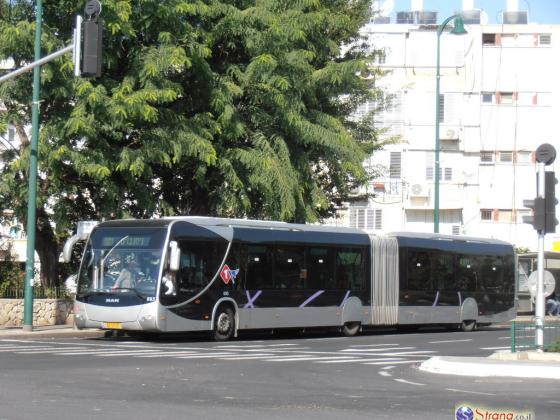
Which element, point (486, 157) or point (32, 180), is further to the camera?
point (486, 157)

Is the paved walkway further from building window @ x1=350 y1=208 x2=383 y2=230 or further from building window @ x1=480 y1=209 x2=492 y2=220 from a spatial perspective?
building window @ x1=350 y1=208 x2=383 y2=230

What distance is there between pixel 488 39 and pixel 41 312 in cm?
3596

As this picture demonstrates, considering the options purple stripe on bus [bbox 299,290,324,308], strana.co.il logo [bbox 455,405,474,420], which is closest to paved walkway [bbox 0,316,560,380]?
strana.co.il logo [bbox 455,405,474,420]

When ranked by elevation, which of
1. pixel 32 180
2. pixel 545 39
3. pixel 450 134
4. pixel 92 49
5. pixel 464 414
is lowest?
pixel 464 414

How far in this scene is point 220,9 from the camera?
110ft

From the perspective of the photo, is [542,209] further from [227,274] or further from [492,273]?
[492,273]

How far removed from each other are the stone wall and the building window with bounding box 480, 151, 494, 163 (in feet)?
107

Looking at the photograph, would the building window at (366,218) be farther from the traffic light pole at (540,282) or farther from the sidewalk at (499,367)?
the sidewalk at (499,367)

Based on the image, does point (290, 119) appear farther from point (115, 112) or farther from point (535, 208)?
point (535, 208)

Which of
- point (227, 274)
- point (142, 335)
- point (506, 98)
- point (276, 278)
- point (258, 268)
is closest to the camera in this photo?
point (227, 274)

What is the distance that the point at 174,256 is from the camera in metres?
26.5

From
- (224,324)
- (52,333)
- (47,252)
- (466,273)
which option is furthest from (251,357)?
(466,273)

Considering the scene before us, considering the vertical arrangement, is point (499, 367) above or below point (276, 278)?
below

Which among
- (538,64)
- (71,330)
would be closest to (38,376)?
(71,330)
